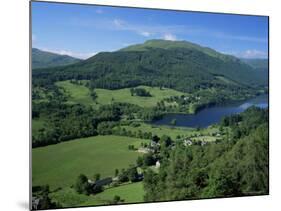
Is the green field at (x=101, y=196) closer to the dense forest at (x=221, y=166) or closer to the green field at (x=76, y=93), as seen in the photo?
the dense forest at (x=221, y=166)

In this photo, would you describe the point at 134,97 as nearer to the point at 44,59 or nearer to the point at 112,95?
the point at 112,95

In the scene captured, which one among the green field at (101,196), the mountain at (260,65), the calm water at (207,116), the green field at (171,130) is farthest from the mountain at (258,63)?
the green field at (101,196)

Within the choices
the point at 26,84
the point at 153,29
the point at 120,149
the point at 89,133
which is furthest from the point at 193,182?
the point at 26,84

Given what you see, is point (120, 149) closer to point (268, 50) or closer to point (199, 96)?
point (199, 96)

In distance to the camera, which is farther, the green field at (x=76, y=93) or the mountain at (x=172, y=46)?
the mountain at (x=172, y=46)

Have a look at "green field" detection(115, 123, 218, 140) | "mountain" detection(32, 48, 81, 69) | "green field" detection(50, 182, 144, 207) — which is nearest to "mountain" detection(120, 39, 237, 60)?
"mountain" detection(32, 48, 81, 69)

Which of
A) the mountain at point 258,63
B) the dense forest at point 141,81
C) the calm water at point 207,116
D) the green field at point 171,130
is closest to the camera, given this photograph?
the dense forest at point 141,81

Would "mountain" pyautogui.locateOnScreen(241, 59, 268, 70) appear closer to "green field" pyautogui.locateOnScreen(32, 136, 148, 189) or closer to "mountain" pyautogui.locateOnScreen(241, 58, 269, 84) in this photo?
"mountain" pyautogui.locateOnScreen(241, 58, 269, 84)
